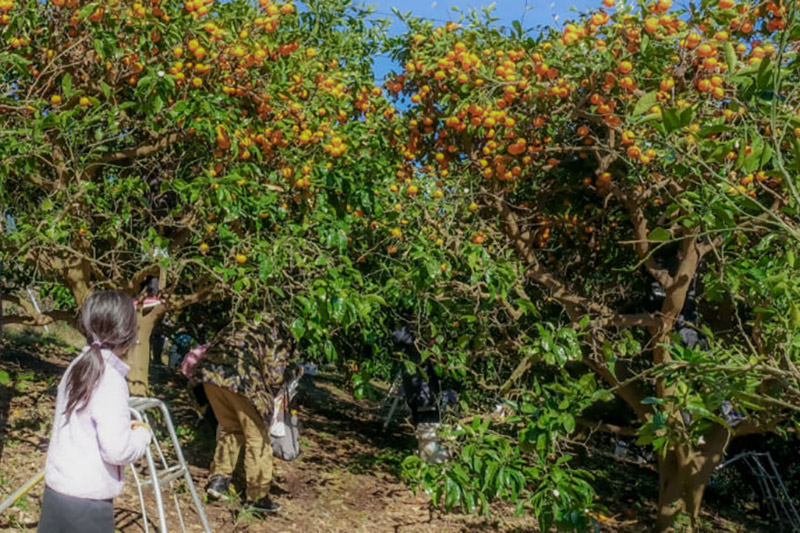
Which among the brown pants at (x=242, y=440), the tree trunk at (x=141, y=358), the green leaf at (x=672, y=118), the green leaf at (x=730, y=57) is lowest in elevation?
the brown pants at (x=242, y=440)

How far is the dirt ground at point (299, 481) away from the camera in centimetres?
458

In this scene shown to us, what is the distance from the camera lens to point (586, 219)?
20.0 ft

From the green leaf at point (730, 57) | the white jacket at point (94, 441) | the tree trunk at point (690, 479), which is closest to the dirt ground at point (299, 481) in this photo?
the tree trunk at point (690, 479)

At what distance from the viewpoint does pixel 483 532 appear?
5340 millimetres

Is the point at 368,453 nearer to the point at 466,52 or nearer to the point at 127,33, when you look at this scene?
the point at 466,52

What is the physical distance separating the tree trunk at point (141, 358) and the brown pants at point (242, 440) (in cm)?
79

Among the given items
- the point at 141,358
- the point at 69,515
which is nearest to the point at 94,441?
the point at 69,515

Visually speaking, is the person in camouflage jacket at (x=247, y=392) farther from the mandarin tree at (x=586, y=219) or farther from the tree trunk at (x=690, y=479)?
the tree trunk at (x=690, y=479)

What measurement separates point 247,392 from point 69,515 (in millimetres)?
2087

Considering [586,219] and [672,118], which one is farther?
[586,219]

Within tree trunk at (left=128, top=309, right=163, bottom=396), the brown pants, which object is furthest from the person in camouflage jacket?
tree trunk at (left=128, top=309, right=163, bottom=396)

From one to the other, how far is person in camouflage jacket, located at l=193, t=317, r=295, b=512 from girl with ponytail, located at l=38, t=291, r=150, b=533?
195cm

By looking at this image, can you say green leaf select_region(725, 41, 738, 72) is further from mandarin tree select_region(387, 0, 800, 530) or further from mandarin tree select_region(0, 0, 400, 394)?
mandarin tree select_region(0, 0, 400, 394)

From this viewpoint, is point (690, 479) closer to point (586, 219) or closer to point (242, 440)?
point (586, 219)
